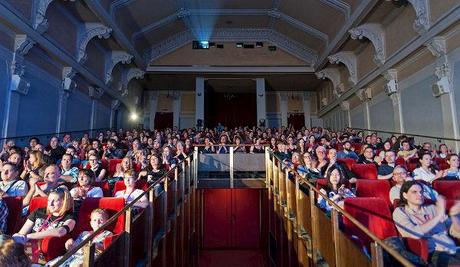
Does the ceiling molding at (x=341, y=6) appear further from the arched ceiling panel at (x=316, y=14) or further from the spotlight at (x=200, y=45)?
the spotlight at (x=200, y=45)

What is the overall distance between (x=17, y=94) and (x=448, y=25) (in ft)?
28.2

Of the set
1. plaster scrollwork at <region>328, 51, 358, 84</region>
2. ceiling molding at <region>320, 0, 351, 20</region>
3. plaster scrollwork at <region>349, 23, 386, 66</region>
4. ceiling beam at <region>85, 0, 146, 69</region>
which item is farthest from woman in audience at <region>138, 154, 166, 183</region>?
plaster scrollwork at <region>328, 51, 358, 84</region>

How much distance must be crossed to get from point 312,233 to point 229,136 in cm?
658

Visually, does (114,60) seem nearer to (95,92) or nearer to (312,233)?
(95,92)

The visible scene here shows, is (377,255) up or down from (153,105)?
down

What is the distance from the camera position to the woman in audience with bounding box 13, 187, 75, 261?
223 centimetres

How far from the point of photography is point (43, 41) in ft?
22.4

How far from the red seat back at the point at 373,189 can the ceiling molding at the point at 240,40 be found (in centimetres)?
1092

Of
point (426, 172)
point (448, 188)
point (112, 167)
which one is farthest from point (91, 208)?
point (426, 172)

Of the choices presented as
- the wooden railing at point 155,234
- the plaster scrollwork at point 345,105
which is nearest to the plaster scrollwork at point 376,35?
the plaster scrollwork at point 345,105

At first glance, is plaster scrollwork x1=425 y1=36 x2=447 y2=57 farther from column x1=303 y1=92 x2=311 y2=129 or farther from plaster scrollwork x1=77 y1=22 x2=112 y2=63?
column x1=303 y1=92 x2=311 y2=129

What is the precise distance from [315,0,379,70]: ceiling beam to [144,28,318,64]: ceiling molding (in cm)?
125

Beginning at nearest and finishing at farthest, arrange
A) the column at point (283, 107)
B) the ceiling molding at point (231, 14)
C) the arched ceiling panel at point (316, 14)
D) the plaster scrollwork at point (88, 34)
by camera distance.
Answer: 1. the plaster scrollwork at point (88, 34)
2. the arched ceiling panel at point (316, 14)
3. the ceiling molding at point (231, 14)
4. the column at point (283, 107)

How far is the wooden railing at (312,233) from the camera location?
68.6 inches
